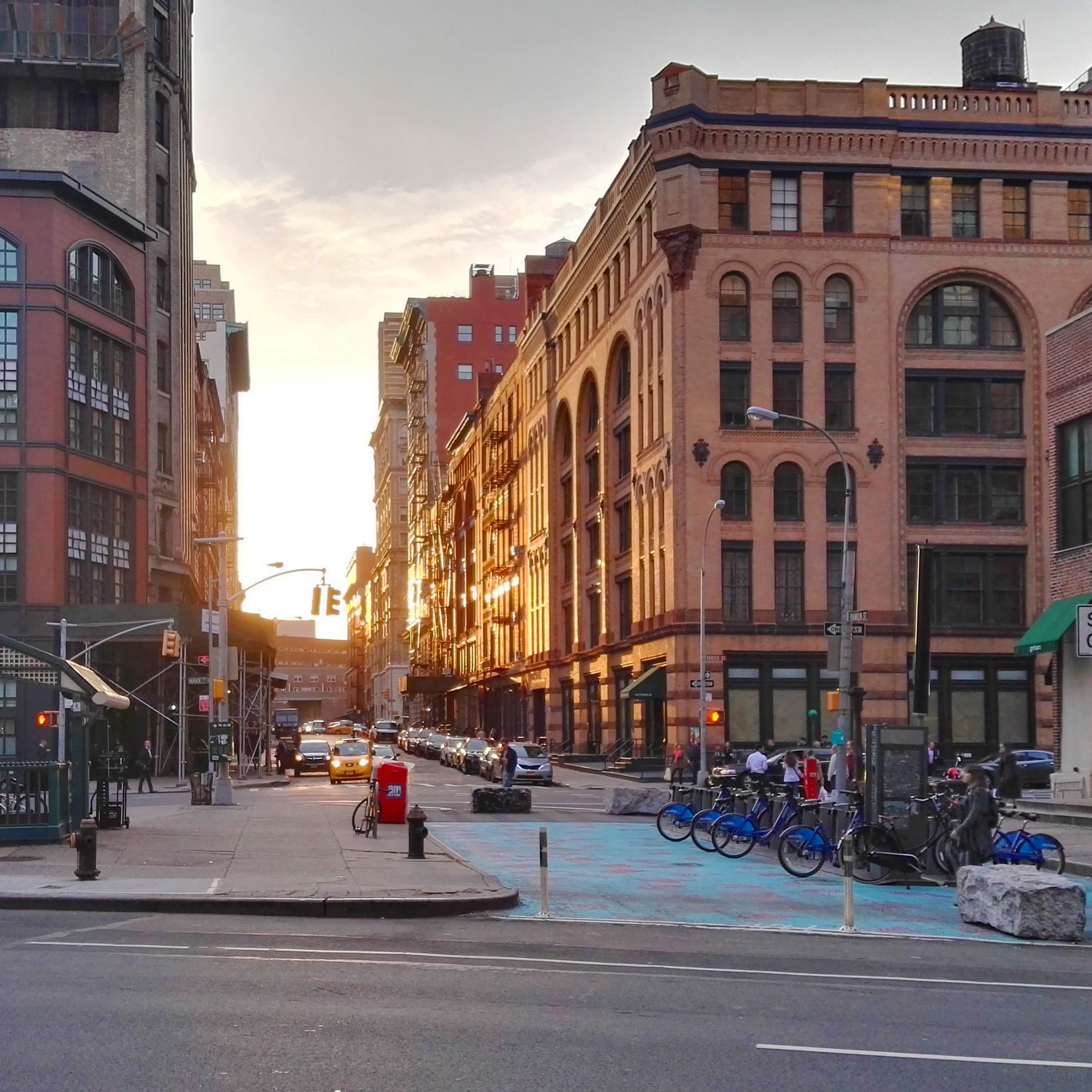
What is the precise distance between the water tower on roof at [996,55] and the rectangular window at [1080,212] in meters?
7.36

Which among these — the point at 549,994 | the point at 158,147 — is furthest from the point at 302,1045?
the point at 158,147

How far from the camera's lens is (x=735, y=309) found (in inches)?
2340

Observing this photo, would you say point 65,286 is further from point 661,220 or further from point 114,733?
point 661,220

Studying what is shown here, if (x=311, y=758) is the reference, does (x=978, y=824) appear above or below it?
above

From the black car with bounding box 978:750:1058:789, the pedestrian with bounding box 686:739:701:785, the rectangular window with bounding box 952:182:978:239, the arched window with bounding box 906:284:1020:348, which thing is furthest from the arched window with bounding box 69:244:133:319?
the black car with bounding box 978:750:1058:789

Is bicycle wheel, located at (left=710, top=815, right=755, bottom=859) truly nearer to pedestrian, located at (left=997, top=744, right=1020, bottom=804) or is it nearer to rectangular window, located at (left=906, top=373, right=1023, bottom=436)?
pedestrian, located at (left=997, top=744, right=1020, bottom=804)

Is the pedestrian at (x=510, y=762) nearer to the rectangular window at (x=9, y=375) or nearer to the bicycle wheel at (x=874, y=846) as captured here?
the rectangular window at (x=9, y=375)

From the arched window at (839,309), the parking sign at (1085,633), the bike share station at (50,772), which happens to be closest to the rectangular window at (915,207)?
the arched window at (839,309)

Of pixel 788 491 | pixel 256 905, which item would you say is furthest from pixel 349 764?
pixel 256 905

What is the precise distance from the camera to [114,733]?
199 ft

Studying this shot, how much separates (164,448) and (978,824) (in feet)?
178

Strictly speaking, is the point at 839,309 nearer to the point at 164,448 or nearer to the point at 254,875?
the point at 164,448

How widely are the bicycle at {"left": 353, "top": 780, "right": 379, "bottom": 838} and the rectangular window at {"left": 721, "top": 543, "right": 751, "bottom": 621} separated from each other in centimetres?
3138

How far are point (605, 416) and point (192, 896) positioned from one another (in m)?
54.9
